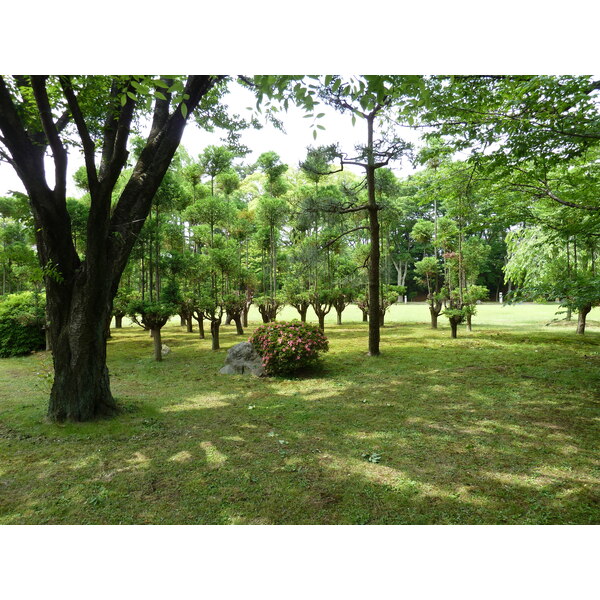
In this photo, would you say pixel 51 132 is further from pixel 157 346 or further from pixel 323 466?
pixel 157 346

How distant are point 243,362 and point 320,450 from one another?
Answer: 10.8ft

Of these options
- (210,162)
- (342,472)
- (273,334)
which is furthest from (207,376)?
(210,162)

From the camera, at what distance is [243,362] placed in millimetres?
6168

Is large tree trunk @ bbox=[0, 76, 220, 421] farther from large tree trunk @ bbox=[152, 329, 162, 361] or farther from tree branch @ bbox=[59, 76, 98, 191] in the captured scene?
large tree trunk @ bbox=[152, 329, 162, 361]

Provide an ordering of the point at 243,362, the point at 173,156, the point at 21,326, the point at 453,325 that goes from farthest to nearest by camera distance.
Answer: the point at 453,325
the point at 21,326
the point at 243,362
the point at 173,156

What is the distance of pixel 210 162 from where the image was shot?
10.8 m

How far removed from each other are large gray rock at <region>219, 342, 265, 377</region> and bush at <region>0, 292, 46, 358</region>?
5.25m

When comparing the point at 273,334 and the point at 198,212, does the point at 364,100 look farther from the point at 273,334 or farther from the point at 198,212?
the point at 198,212

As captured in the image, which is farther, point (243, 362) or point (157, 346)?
point (157, 346)

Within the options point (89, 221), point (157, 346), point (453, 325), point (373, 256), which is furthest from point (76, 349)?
point (453, 325)

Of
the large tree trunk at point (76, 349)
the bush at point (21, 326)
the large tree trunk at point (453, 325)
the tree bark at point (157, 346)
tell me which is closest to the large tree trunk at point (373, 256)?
the large tree trunk at point (453, 325)

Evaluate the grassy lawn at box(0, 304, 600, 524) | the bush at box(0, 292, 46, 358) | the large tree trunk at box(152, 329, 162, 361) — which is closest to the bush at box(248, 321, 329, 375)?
the grassy lawn at box(0, 304, 600, 524)

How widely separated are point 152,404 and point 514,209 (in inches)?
249

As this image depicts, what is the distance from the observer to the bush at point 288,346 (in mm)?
5816
